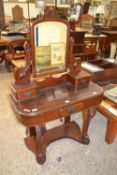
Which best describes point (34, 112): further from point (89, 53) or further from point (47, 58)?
point (89, 53)

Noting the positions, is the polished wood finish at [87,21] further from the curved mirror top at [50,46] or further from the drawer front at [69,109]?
the drawer front at [69,109]

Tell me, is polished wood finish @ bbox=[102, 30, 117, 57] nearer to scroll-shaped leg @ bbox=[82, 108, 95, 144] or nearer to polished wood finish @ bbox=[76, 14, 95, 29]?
polished wood finish @ bbox=[76, 14, 95, 29]

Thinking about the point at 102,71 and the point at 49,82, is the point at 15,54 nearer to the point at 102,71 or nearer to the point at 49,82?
the point at 102,71

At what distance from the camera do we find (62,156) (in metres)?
1.61

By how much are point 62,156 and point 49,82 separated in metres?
0.74

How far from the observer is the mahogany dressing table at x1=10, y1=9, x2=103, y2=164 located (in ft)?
3.75

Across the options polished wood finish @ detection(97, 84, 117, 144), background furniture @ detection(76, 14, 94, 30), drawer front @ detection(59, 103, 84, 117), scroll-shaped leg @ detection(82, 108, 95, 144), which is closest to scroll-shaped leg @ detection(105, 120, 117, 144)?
polished wood finish @ detection(97, 84, 117, 144)

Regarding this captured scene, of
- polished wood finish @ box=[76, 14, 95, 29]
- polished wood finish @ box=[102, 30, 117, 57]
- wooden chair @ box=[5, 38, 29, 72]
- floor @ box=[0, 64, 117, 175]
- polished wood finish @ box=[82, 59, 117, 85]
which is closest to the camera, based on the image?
floor @ box=[0, 64, 117, 175]

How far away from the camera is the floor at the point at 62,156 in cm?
147

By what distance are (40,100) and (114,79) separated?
136cm

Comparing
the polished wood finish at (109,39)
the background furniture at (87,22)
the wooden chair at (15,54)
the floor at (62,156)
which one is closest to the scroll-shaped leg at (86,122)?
the floor at (62,156)

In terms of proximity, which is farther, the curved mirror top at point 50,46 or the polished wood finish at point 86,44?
the polished wood finish at point 86,44

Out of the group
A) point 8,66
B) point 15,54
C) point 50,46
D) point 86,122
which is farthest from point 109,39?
point 50,46

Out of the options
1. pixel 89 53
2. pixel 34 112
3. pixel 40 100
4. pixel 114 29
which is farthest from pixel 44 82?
pixel 114 29
